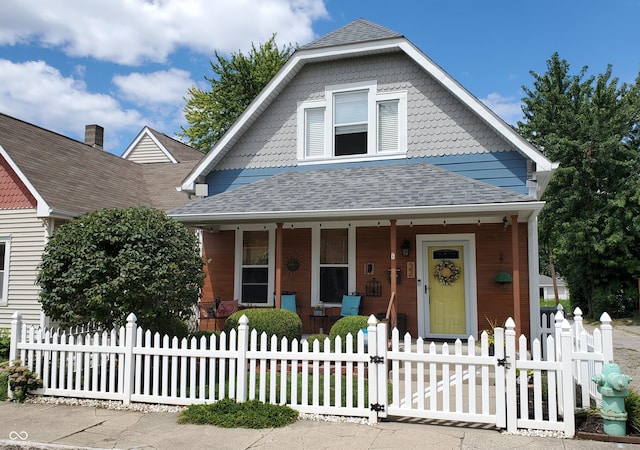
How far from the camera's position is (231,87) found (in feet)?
98.3

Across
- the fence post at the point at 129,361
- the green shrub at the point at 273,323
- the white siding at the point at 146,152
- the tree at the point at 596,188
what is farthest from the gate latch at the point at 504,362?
the white siding at the point at 146,152

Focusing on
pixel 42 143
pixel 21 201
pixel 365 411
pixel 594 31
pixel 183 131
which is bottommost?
pixel 365 411

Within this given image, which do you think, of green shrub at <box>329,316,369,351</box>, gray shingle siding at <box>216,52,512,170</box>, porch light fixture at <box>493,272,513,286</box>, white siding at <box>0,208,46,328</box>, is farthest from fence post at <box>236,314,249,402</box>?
white siding at <box>0,208,46,328</box>

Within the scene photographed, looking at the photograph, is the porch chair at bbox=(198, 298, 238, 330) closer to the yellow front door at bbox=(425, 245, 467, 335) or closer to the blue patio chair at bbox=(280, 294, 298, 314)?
the blue patio chair at bbox=(280, 294, 298, 314)

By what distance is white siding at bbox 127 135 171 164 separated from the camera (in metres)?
22.3

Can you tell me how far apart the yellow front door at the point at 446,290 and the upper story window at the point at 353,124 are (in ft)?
8.39

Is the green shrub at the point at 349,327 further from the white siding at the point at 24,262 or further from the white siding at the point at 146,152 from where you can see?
the white siding at the point at 146,152

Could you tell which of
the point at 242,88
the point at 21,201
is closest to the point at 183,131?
the point at 242,88

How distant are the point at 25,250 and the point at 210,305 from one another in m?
4.55

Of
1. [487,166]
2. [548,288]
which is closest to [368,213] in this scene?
[487,166]

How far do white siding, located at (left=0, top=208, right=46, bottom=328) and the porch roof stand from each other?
3607 millimetres

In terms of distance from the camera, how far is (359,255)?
11.8 metres

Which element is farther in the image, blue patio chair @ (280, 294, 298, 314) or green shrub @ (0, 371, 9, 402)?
blue patio chair @ (280, 294, 298, 314)

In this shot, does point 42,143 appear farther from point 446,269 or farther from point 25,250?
point 446,269
